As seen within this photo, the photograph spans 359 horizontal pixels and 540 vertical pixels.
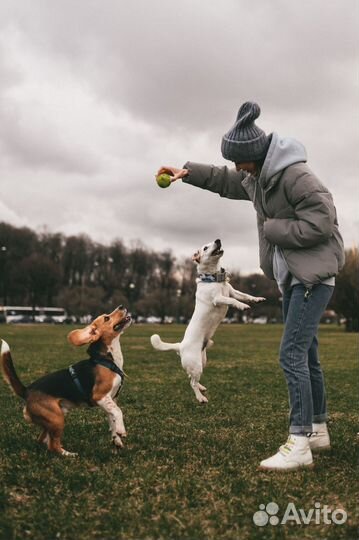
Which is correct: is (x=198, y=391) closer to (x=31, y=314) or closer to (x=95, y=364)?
(x=95, y=364)

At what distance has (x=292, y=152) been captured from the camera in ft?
15.7

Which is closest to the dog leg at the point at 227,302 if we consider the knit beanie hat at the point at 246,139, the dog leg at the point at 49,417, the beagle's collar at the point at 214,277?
the beagle's collar at the point at 214,277

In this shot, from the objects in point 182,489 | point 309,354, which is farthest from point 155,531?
point 309,354

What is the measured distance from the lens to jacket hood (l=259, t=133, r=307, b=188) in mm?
4715

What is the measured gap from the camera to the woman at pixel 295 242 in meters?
4.60

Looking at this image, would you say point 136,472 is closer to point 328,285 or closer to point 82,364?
point 82,364

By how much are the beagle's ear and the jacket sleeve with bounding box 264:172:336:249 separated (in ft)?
6.85

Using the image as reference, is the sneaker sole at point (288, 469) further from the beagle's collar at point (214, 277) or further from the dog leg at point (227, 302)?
the beagle's collar at point (214, 277)

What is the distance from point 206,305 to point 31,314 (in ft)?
294

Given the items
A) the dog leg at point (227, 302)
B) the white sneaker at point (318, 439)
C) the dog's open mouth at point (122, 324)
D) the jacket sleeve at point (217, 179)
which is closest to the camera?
the white sneaker at point (318, 439)

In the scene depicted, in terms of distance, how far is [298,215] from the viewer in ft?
15.3

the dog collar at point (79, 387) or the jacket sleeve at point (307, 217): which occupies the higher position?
the jacket sleeve at point (307, 217)

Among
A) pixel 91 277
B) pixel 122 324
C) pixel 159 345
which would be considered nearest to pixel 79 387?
pixel 122 324

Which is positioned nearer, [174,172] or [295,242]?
[295,242]
